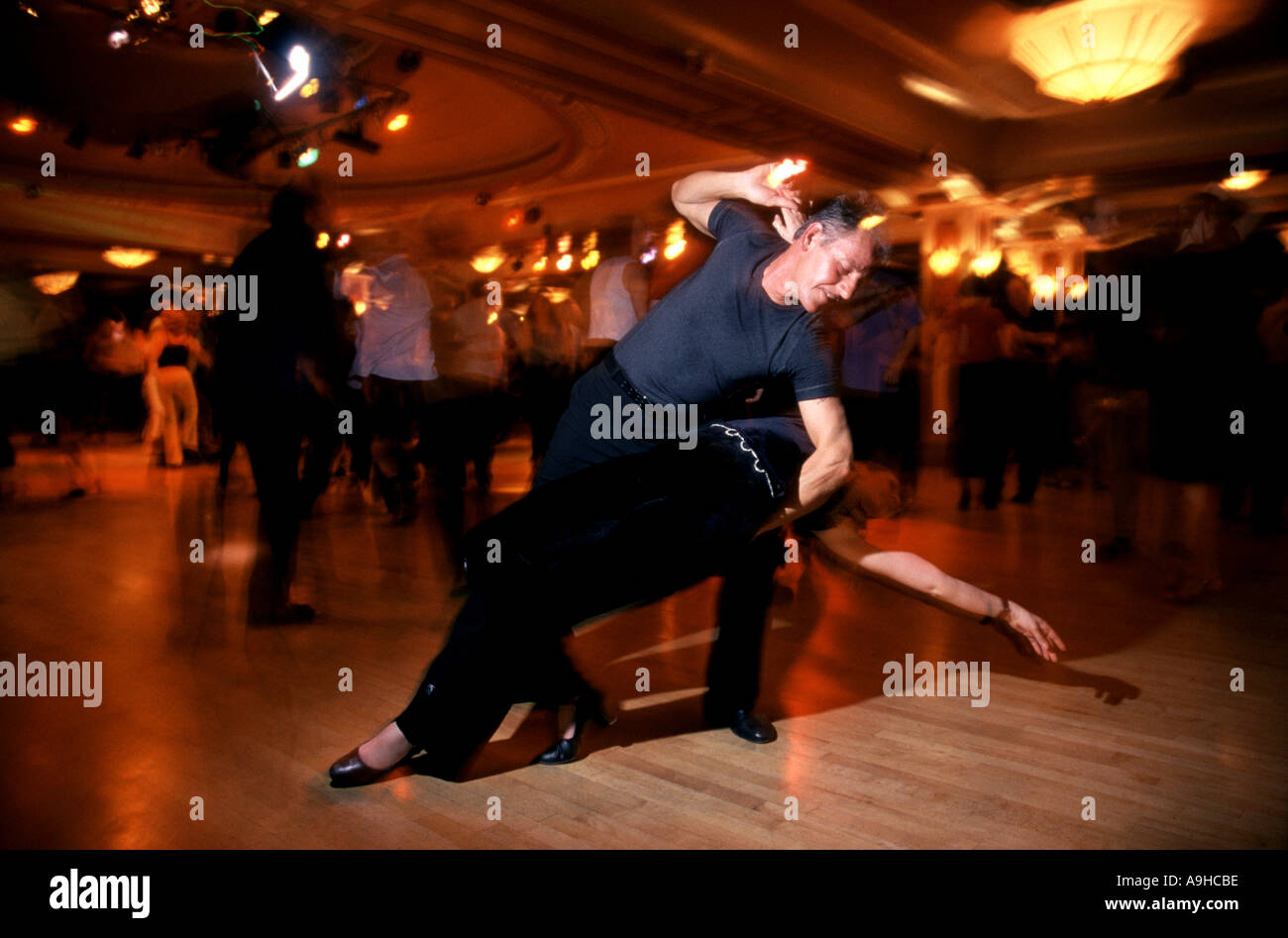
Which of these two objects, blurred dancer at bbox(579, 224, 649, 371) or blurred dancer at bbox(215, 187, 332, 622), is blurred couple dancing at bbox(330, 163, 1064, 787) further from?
blurred dancer at bbox(579, 224, 649, 371)

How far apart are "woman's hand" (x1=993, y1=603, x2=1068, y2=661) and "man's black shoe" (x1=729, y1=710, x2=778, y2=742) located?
1.89ft

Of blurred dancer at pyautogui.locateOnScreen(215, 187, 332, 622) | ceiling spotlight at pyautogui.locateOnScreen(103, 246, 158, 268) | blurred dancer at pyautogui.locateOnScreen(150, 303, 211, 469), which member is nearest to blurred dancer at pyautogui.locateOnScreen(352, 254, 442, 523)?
blurred dancer at pyautogui.locateOnScreen(215, 187, 332, 622)

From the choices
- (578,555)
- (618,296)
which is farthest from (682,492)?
(618,296)

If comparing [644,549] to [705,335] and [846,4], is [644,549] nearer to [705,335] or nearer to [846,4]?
[705,335]

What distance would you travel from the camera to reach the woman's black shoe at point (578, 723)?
1995 millimetres

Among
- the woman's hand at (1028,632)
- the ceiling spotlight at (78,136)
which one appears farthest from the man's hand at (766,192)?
the ceiling spotlight at (78,136)

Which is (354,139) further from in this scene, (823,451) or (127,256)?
(823,451)

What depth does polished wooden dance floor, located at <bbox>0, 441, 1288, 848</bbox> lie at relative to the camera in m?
1.68

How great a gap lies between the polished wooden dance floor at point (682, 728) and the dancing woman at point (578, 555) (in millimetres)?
177

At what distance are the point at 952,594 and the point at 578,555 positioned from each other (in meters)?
0.80

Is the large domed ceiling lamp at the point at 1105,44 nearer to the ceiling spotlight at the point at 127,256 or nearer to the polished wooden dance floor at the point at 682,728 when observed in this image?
the polished wooden dance floor at the point at 682,728

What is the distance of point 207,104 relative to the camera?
8047mm

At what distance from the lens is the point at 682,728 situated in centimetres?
221

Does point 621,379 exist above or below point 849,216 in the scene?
below
